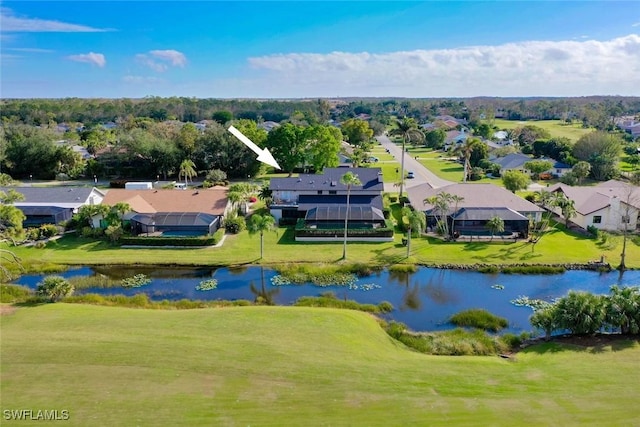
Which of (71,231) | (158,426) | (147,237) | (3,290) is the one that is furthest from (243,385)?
(71,231)

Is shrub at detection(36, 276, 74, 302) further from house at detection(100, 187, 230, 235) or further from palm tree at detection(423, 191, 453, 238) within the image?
palm tree at detection(423, 191, 453, 238)

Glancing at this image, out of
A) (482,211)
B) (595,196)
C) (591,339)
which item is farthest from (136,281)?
(595,196)

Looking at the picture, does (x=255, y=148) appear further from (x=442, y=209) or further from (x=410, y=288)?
(x=442, y=209)

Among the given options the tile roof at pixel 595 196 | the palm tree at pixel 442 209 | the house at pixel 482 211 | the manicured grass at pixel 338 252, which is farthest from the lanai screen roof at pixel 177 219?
the tile roof at pixel 595 196

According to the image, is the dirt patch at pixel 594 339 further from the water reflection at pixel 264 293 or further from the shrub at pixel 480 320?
the water reflection at pixel 264 293

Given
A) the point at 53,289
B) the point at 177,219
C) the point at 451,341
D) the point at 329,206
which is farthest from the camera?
the point at 329,206

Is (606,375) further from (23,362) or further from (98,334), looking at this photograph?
(23,362)
